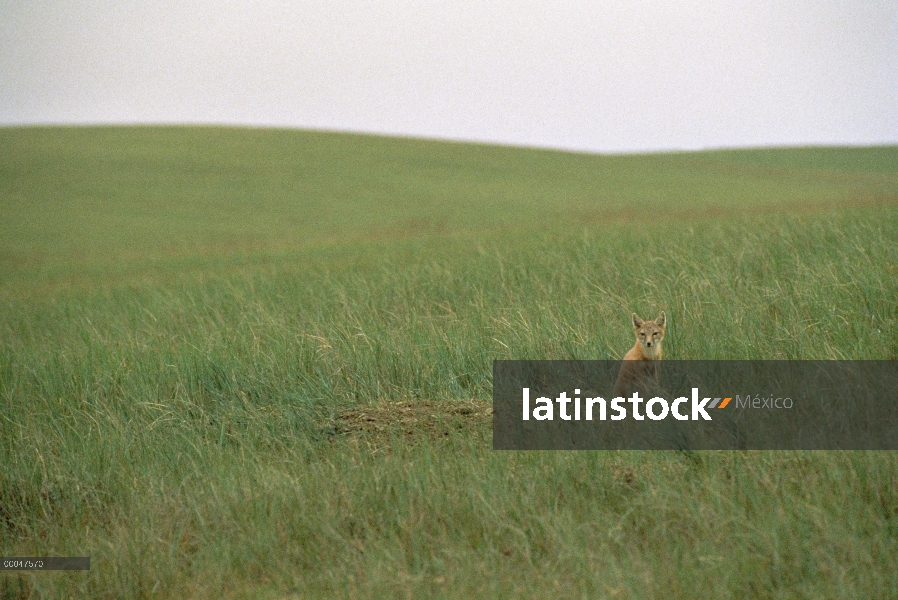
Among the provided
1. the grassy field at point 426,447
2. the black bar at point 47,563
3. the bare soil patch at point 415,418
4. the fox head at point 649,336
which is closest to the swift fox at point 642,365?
the fox head at point 649,336

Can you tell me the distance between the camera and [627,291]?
837 cm

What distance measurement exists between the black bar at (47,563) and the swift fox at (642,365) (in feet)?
11.3

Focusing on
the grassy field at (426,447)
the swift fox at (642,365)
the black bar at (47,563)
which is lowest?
the black bar at (47,563)

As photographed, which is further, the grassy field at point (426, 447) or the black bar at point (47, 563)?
the black bar at point (47, 563)

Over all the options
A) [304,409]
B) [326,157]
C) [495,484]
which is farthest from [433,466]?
[326,157]

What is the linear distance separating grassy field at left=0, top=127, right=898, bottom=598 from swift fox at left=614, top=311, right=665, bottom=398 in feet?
1.84

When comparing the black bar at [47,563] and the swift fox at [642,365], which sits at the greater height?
the swift fox at [642,365]

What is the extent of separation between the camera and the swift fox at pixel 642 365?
5.16 metres

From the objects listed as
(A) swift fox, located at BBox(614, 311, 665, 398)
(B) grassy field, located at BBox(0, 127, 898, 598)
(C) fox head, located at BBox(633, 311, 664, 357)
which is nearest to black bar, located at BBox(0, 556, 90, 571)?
(B) grassy field, located at BBox(0, 127, 898, 598)
